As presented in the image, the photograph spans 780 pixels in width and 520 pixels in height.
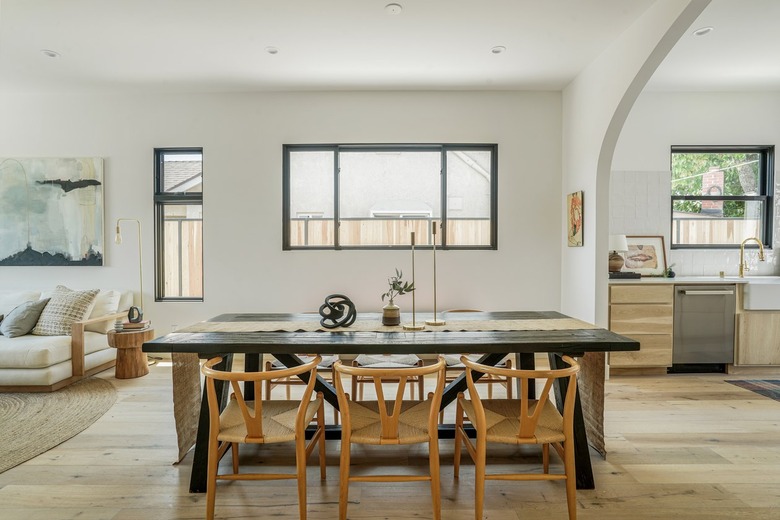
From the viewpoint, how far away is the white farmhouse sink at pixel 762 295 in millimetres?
3977

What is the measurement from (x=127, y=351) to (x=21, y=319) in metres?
0.95

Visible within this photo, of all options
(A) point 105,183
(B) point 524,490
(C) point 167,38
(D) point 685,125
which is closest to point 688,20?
(D) point 685,125

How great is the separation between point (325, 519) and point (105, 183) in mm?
4485

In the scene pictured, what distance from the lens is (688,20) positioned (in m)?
2.78

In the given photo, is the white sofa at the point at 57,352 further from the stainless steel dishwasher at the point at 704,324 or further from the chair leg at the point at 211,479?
the stainless steel dishwasher at the point at 704,324

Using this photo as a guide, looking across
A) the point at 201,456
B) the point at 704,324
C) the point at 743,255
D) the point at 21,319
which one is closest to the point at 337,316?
the point at 201,456

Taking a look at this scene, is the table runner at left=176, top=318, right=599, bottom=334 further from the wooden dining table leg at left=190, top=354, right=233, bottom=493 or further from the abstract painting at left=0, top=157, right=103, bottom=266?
the abstract painting at left=0, top=157, right=103, bottom=266

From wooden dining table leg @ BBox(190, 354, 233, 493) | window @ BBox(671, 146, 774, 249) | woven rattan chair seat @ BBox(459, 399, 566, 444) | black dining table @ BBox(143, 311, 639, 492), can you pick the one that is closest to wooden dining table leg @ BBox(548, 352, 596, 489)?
black dining table @ BBox(143, 311, 639, 492)

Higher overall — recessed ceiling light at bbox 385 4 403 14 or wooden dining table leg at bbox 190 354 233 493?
recessed ceiling light at bbox 385 4 403 14

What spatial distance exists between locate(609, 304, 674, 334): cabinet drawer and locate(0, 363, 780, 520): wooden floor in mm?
1016

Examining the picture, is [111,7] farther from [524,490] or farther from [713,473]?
[713,473]

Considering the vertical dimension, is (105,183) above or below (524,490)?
above

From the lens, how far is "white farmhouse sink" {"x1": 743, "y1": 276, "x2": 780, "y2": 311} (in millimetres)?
3977

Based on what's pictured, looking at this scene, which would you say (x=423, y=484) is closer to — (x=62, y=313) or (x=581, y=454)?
(x=581, y=454)
